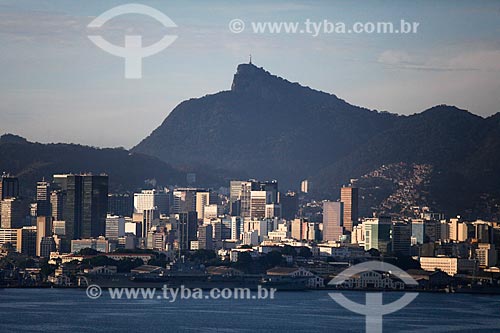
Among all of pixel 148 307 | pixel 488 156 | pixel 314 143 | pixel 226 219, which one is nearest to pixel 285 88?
pixel 314 143

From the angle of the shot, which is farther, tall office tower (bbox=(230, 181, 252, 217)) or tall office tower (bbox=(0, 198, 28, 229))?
tall office tower (bbox=(230, 181, 252, 217))

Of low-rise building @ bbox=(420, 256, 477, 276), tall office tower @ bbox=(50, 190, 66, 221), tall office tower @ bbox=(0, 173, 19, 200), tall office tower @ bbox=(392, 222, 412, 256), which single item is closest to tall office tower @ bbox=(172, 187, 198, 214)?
tall office tower @ bbox=(0, 173, 19, 200)

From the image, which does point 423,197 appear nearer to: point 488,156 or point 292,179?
point 488,156

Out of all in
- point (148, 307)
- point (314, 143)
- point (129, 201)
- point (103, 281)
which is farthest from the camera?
point (314, 143)

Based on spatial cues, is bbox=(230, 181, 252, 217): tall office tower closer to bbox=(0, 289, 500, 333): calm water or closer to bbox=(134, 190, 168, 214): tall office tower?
bbox=(134, 190, 168, 214): tall office tower

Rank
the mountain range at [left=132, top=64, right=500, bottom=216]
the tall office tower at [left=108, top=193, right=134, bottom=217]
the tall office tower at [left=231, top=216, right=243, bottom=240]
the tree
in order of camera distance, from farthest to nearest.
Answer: the mountain range at [left=132, top=64, right=500, bottom=216] → the tall office tower at [left=108, top=193, right=134, bottom=217] → the tall office tower at [left=231, top=216, right=243, bottom=240] → the tree

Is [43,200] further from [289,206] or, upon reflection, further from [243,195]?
[289,206]

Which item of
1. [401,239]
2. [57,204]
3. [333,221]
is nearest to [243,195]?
[333,221]
